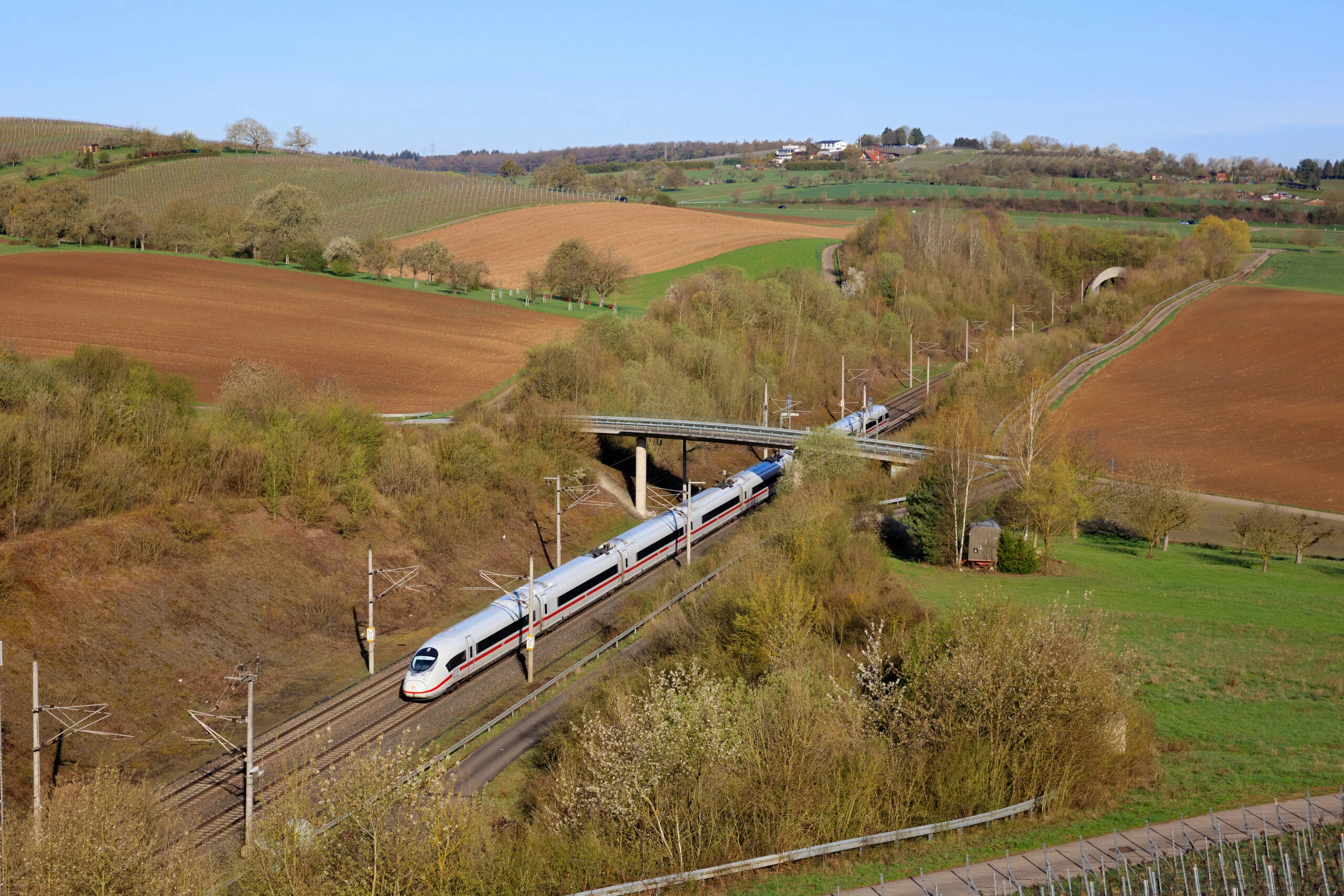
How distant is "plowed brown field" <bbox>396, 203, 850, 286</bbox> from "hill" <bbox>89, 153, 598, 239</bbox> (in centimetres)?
454

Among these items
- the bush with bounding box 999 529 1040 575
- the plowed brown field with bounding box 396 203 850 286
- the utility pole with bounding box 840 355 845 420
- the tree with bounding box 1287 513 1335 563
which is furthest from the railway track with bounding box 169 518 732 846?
the plowed brown field with bounding box 396 203 850 286

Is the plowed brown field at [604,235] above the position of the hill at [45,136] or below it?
below

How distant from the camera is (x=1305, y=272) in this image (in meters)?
116

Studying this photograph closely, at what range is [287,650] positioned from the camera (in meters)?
38.6

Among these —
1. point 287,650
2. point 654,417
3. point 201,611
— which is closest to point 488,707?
point 287,650

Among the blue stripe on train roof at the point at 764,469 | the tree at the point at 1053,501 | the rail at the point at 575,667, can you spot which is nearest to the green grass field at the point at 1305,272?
the blue stripe on train roof at the point at 764,469

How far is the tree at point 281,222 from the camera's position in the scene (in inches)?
3573

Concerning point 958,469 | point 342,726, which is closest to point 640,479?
point 958,469

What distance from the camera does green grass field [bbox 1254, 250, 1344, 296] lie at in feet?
351

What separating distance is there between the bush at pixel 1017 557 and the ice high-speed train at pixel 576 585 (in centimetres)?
1255

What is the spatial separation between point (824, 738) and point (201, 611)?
24.9 m

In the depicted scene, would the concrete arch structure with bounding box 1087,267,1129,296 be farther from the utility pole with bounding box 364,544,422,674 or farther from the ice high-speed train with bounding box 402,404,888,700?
the utility pole with bounding box 364,544,422,674

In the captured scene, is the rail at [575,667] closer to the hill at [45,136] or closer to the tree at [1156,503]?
the tree at [1156,503]

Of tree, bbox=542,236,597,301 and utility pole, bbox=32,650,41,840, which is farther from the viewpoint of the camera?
tree, bbox=542,236,597,301
